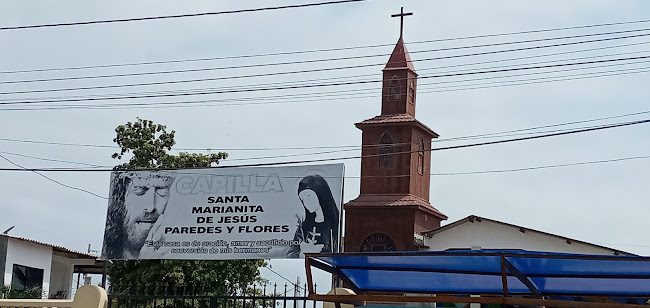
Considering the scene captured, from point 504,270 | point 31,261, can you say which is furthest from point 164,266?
point 504,270

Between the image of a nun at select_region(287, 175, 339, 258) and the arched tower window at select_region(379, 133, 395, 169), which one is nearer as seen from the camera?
the image of a nun at select_region(287, 175, 339, 258)

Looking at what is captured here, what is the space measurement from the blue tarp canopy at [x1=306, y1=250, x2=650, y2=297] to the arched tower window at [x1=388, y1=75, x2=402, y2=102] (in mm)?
23668

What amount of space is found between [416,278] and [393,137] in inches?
927

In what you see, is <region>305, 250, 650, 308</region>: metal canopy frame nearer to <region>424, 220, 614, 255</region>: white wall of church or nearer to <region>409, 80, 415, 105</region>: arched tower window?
<region>424, 220, 614, 255</region>: white wall of church

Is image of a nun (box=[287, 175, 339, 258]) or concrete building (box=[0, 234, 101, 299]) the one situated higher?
image of a nun (box=[287, 175, 339, 258])

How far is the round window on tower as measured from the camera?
31.5 metres

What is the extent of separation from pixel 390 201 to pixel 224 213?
12.3 metres

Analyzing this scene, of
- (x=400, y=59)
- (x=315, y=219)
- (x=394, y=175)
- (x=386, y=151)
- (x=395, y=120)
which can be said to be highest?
(x=400, y=59)

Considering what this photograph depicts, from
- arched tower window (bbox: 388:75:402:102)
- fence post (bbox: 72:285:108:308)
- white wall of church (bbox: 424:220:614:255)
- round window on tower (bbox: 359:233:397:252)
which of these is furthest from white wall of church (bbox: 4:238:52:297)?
fence post (bbox: 72:285:108:308)

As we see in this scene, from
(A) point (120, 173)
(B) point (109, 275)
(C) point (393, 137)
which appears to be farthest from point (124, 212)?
(C) point (393, 137)

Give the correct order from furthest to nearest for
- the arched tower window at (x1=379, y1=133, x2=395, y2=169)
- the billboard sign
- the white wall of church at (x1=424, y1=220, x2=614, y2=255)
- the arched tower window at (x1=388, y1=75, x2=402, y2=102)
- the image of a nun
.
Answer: the arched tower window at (x1=388, y1=75, x2=402, y2=102) < the arched tower window at (x1=379, y1=133, x2=395, y2=169) < the white wall of church at (x1=424, y1=220, x2=614, y2=255) < the billboard sign < the image of a nun

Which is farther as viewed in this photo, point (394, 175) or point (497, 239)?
point (394, 175)

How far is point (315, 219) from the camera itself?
1966 cm

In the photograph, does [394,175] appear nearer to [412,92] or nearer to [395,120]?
[395,120]
